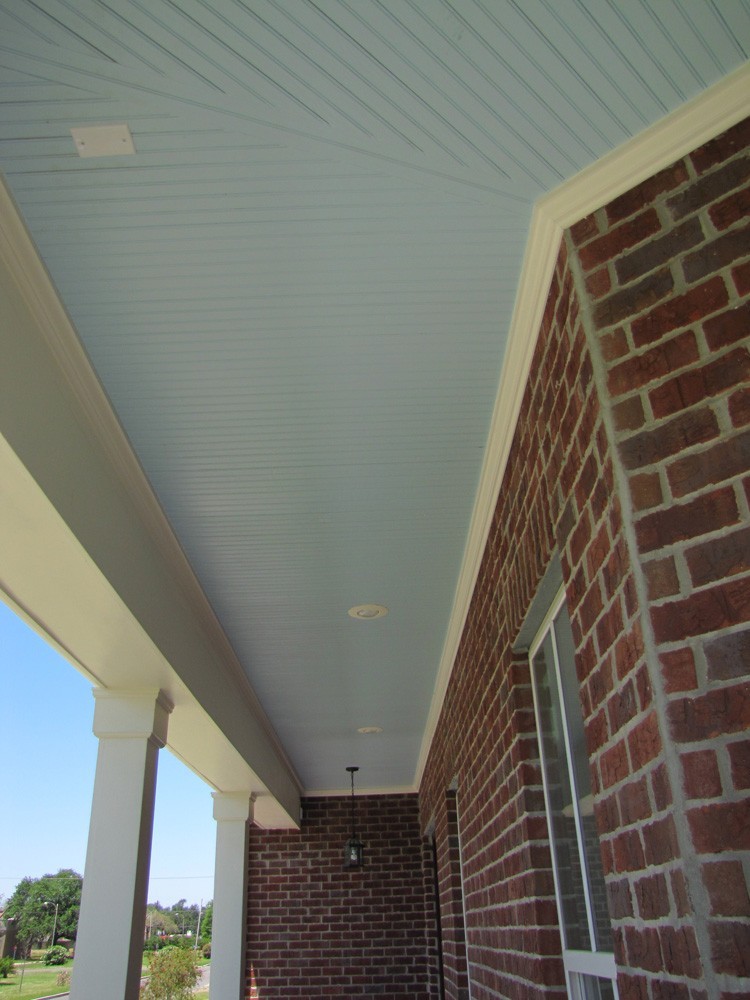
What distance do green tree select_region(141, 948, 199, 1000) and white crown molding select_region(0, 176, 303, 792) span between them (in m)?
5.66

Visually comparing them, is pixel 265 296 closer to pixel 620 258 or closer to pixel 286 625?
pixel 620 258

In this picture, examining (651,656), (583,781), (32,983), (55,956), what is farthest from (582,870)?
(55,956)

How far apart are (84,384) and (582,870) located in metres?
2.00

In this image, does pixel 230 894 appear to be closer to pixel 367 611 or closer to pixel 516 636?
pixel 367 611

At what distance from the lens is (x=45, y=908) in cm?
595

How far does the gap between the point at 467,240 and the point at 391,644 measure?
9.95 ft

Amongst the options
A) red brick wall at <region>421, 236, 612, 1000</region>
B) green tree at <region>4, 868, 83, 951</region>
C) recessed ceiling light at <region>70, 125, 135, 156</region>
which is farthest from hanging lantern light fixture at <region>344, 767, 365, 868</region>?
recessed ceiling light at <region>70, 125, 135, 156</region>

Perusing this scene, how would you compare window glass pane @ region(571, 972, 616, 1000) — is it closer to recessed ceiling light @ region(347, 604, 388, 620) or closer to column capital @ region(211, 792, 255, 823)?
recessed ceiling light @ region(347, 604, 388, 620)

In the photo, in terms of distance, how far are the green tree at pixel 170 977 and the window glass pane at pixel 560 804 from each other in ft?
22.2

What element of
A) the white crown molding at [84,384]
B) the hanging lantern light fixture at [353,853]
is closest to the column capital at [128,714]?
the white crown molding at [84,384]

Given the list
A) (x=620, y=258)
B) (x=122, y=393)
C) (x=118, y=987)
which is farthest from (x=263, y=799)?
(x=620, y=258)

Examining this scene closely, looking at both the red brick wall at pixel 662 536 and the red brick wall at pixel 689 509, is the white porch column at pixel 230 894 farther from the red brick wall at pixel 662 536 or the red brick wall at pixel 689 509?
the red brick wall at pixel 689 509

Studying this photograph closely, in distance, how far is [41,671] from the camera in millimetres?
11625

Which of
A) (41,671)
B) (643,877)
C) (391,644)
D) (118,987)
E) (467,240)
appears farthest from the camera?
(41,671)
